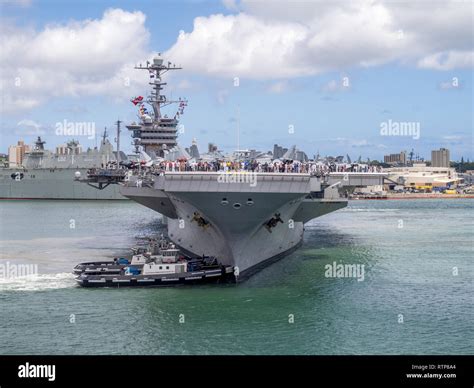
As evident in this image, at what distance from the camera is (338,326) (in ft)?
63.5

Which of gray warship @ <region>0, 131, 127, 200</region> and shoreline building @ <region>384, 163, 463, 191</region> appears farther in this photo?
shoreline building @ <region>384, 163, 463, 191</region>

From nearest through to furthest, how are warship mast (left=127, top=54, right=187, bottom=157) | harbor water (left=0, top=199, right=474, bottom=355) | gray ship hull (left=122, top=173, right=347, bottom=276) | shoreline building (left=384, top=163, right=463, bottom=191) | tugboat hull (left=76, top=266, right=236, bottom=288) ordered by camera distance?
1. harbor water (left=0, top=199, right=474, bottom=355)
2. gray ship hull (left=122, top=173, right=347, bottom=276)
3. tugboat hull (left=76, top=266, right=236, bottom=288)
4. warship mast (left=127, top=54, right=187, bottom=157)
5. shoreline building (left=384, top=163, right=463, bottom=191)

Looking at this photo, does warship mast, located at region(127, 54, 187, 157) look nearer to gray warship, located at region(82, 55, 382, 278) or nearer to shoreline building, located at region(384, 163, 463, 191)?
gray warship, located at region(82, 55, 382, 278)

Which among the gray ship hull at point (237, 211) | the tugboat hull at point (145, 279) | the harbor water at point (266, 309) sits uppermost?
the gray ship hull at point (237, 211)

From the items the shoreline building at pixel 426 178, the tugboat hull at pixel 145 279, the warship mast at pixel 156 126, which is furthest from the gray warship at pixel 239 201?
the shoreline building at pixel 426 178

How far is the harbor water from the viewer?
1767cm

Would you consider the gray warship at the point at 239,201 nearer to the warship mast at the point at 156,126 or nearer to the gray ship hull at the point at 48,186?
the warship mast at the point at 156,126

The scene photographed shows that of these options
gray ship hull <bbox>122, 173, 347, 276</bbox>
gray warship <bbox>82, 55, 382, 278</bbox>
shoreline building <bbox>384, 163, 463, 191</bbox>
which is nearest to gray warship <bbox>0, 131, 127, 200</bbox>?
gray warship <bbox>82, 55, 382, 278</bbox>

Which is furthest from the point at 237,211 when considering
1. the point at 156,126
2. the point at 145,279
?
the point at 156,126

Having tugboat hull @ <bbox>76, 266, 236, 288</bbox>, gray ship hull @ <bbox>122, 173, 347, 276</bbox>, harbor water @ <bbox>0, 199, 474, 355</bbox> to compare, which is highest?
gray ship hull @ <bbox>122, 173, 347, 276</bbox>

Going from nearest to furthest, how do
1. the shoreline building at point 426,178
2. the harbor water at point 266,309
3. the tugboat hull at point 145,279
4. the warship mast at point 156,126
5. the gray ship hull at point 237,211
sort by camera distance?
the harbor water at point 266,309
the gray ship hull at point 237,211
the tugboat hull at point 145,279
the warship mast at point 156,126
the shoreline building at point 426,178

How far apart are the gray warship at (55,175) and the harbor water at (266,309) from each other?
2011 inches

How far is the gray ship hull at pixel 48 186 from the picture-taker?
3418 inches
